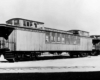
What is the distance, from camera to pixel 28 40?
1664 cm

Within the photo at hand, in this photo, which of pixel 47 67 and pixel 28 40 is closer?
pixel 47 67

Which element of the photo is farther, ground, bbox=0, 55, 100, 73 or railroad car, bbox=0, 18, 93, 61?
railroad car, bbox=0, 18, 93, 61

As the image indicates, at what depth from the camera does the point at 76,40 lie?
23.6m

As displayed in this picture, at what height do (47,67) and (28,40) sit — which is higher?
(28,40)

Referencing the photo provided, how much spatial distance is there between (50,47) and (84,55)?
8.92 meters

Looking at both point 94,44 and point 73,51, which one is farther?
point 94,44

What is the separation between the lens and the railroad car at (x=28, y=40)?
15.6m

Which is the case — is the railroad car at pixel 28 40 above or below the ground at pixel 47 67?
above

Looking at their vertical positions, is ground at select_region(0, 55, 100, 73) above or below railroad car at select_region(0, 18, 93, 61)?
below

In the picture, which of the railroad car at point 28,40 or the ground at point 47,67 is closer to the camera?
the ground at point 47,67

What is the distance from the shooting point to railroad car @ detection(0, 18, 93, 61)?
15.6 meters

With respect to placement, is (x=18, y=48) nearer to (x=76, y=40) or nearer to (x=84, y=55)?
(x=76, y=40)
